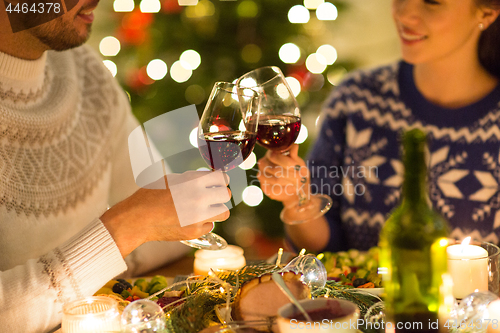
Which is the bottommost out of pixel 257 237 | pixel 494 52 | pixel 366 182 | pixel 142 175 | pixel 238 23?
pixel 257 237

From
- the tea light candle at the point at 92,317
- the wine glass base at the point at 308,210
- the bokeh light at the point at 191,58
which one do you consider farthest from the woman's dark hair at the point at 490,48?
the tea light candle at the point at 92,317

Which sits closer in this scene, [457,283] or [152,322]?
[152,322]

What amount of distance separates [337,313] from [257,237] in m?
2.64

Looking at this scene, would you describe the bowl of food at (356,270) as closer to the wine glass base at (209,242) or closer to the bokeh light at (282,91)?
the wine glass base at (209,242)

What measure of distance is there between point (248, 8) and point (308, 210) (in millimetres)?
1335

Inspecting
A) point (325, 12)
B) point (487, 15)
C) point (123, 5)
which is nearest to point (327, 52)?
point (325, 12)

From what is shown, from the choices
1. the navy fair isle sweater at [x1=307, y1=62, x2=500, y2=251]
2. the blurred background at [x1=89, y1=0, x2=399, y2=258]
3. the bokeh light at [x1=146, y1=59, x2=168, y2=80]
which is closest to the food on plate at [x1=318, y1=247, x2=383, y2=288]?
the navy fair isle sweater at [x1=307, y1=62, x2=500, y2=251]

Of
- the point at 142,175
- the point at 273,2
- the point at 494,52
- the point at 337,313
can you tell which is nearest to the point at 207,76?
the point at 273,2

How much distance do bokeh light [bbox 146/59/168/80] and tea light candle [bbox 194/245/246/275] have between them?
165cm

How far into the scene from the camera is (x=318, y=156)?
1697mm

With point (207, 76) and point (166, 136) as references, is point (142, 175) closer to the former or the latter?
point (166, 136)

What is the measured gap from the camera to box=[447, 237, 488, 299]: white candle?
0.71 m

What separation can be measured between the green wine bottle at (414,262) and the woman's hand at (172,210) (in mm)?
328

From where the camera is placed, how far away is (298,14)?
231 centimetres
